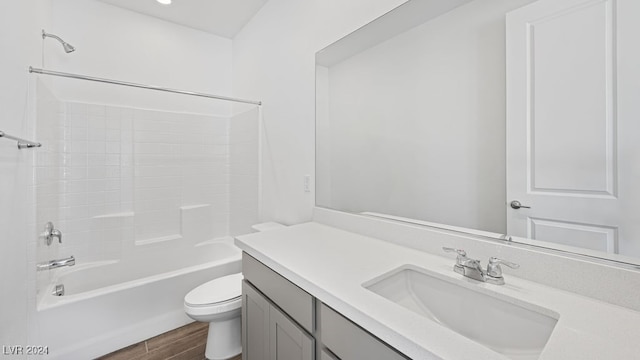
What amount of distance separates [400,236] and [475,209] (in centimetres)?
34

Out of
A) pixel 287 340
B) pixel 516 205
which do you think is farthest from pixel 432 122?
pixel 287 340

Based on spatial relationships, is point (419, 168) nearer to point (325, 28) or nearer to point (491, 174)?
point (491, 174)

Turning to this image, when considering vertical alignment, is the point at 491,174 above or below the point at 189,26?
below

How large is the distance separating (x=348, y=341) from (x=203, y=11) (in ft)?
9.45

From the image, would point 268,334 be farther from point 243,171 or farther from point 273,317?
point 243,171

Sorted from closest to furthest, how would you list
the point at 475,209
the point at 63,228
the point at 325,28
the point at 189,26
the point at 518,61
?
the point at 518,61
the point at 475,209
the point at 325,28
the point at 63,228
the point at 189,26

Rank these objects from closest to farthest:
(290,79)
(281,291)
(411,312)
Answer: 1. (411,312)
2. (281,291)
3. (290,79)

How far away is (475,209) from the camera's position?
98cm

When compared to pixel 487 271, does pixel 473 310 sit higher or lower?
lower

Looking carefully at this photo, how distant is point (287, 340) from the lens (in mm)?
942

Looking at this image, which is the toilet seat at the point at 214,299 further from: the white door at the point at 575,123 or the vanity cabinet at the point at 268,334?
the white door at the point at 575,123

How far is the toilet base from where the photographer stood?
1579 mm

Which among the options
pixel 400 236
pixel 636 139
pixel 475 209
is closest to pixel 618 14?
pixel 636 139

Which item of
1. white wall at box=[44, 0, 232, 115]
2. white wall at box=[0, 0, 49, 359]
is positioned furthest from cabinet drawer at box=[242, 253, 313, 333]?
white wall at box=[44, 0, 232, 115]
